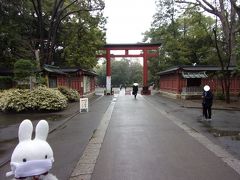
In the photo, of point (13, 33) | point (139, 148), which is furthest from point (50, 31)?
point (139, 148)

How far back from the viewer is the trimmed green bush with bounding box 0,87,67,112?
22.3 metres

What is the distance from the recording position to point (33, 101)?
22656mm

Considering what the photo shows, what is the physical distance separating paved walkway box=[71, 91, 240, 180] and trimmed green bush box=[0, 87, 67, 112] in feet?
31.2

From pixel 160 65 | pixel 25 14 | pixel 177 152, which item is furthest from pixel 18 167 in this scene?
pixel 160 65

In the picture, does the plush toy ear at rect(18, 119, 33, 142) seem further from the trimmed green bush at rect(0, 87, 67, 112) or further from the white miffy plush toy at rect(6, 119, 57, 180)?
the trimmed green bush at rect(0, 87, 67, 112)

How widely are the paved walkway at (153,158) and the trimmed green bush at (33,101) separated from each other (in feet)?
31.2

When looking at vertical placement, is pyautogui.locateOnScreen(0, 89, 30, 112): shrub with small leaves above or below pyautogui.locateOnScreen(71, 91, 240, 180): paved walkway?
above

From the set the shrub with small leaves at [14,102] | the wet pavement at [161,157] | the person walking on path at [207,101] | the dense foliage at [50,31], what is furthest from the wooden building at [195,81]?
the wet pavement at [161,157]

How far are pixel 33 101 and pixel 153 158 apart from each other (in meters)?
14.9

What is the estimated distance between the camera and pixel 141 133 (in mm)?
13562

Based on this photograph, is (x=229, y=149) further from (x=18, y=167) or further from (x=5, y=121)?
(x=5, y=121)

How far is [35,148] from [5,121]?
47.1ft

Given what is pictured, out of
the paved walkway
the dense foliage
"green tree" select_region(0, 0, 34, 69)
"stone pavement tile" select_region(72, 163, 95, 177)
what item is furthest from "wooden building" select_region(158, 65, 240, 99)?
"stone pavement tile" select_region(72, 163, 95, 177)

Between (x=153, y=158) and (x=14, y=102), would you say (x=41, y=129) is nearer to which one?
(x=153, y=158)
